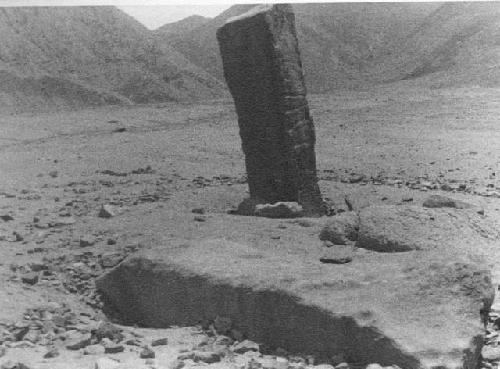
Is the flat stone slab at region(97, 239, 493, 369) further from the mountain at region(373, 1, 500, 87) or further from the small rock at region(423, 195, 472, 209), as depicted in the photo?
the mountain at region(373, 1, 500, 87)

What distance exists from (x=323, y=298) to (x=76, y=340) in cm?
139

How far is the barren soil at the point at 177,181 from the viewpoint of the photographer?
4.40 m

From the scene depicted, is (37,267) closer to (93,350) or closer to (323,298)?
(93,350)

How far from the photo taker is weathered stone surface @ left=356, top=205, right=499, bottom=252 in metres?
4.18

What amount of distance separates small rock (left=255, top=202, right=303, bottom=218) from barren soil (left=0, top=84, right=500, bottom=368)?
1.13ft

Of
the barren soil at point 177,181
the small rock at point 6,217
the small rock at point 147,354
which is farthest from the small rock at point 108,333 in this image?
the small rock at point 6,217

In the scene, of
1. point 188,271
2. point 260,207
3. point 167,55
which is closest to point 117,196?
point 260,207

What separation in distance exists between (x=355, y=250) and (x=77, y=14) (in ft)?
72.3

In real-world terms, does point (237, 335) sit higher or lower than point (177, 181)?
lower

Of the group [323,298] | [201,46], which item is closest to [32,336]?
[323,298]

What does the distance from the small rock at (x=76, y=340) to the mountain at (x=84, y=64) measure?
59.2 ft

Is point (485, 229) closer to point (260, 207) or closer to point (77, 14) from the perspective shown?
point (260, 207)

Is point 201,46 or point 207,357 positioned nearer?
point 207,357

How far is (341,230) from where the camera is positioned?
4383 millimetres
